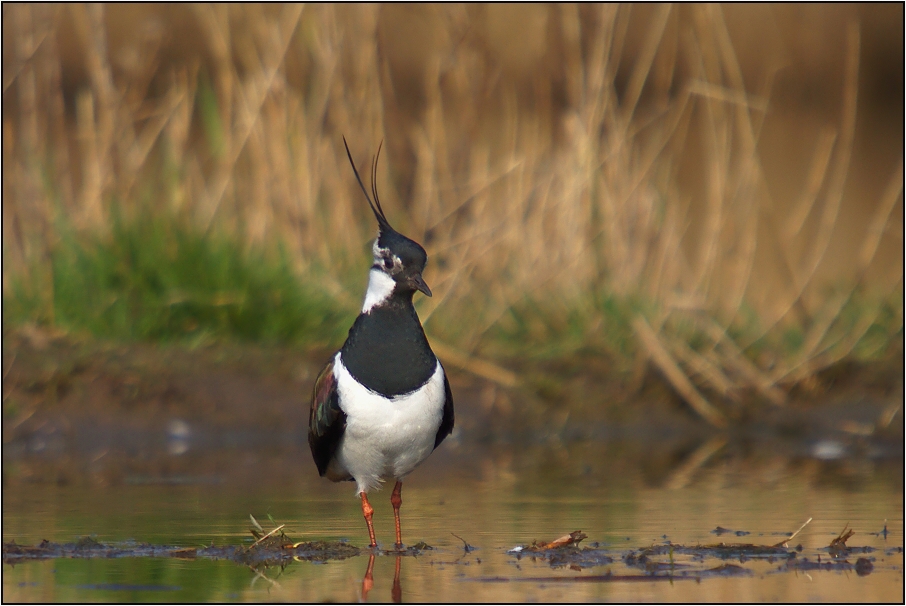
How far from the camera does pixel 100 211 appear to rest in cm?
819

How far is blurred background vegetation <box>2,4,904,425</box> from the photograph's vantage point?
7.91m

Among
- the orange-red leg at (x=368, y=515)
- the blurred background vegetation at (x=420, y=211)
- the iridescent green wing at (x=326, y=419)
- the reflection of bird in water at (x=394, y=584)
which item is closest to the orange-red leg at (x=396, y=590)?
the reflection of bird in water at (x=394, y=584)

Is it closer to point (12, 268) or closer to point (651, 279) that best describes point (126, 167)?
point (12, 268)

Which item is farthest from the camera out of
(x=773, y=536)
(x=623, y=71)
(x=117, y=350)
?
(x=623, y=71)

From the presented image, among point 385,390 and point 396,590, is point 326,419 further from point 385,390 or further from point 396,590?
point 396,590

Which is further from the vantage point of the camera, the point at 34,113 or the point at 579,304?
the point at 579,304

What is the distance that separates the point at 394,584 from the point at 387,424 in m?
0.83

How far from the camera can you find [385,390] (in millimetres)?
4840

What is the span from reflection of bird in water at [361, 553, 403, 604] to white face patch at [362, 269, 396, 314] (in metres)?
0.93

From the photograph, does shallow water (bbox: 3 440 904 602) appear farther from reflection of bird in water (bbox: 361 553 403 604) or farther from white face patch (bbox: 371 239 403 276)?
white face patch (bbox: 371 239 403 276)

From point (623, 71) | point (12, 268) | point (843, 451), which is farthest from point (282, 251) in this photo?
point (623, 71)

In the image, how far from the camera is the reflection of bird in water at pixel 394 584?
3861 mm

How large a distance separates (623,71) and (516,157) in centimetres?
694

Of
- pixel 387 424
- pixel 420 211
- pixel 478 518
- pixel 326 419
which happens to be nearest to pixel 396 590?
pixel 387 424
